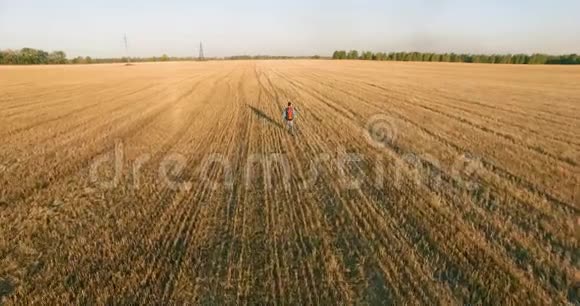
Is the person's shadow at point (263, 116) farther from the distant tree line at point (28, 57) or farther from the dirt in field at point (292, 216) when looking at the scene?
the distant tree line at point (28, 57)

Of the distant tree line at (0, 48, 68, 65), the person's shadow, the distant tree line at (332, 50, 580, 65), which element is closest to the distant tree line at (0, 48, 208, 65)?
the distant tree line at (0, 48, 68, 65)

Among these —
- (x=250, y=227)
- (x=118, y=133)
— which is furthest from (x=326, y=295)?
(x=118, y=133)

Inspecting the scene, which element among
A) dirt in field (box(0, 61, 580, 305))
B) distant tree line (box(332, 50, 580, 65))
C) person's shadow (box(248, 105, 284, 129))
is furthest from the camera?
distant tree line (box(332, 50, 580, 65))

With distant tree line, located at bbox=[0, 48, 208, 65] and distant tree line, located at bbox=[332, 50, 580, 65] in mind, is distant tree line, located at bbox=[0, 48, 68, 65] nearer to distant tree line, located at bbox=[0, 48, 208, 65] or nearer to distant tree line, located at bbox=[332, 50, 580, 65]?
distant tree line, located at bbox=[0, 48, 208, 65]

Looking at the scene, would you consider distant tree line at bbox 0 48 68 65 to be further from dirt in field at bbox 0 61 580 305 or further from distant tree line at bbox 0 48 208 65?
dirt in field at bbox 0 61 580 305

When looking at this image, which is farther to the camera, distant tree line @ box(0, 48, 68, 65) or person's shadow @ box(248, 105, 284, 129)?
distant tree line @ box(0, 48, 68, 65)

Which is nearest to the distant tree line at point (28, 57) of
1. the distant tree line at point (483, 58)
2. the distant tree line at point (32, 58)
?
the distant tree line at point (32, 58)

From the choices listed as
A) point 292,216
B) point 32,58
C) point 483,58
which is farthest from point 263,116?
point 32,58

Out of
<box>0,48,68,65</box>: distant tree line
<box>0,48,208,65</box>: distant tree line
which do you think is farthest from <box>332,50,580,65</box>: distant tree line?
<box>0,48,68,65</box>: distant tree line

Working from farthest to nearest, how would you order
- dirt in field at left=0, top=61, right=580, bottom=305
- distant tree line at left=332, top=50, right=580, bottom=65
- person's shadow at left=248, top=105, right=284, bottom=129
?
distant tree line at left=332, top=50, right=580, bottom=65
person's shadow at left=248, top=105, right=284, bottom=129
dirt in field at left=0, top=61, right=580, bottom=305
